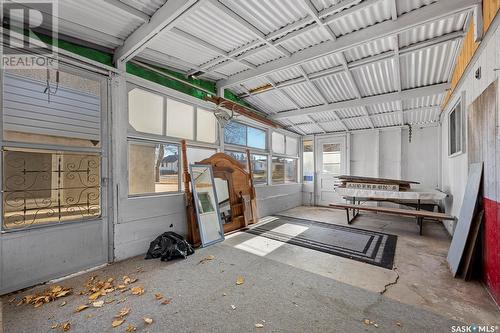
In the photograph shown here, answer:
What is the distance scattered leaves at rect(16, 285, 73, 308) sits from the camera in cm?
238

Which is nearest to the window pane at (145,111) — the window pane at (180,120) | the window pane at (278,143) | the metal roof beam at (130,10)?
the window pane at (180,120)

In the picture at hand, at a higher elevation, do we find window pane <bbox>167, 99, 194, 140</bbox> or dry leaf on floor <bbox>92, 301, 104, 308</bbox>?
window pane <bbox>167, 99, 194, 140</bbox>

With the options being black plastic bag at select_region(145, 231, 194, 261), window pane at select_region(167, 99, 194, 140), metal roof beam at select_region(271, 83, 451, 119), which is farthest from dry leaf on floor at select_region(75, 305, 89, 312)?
metal roof beam at select_region(271, 83, 451, 119)

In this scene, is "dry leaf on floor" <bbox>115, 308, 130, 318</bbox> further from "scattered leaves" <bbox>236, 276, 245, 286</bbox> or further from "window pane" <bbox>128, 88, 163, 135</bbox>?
"window pane" <bbox>128, 88, 163, 135</bbox>

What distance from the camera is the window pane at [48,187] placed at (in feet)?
8.56

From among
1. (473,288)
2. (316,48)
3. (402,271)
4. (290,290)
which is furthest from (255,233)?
(316,48)

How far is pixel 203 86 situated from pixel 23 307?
4.43 metres

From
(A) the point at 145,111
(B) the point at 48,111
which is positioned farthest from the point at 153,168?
(B) the point at 48,111

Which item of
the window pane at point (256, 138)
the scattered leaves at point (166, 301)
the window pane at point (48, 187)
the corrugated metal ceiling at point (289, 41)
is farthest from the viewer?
the window pane at point (256, 138)

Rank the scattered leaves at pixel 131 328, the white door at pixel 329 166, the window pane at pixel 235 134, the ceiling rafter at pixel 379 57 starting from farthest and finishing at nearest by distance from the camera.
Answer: the white door at pixel 329 166 < the window pane at pixel 235 134 < the ceiling rafter at pixel 379 57 < the scattered leaves at pixel 131 328

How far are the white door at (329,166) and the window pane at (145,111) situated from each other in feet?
22.2

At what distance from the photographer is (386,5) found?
2715mm

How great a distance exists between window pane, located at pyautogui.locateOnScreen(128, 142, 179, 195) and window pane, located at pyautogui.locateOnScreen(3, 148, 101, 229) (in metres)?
0.56

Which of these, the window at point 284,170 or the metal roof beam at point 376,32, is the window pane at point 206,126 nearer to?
the metal roof beam at point 376,32
